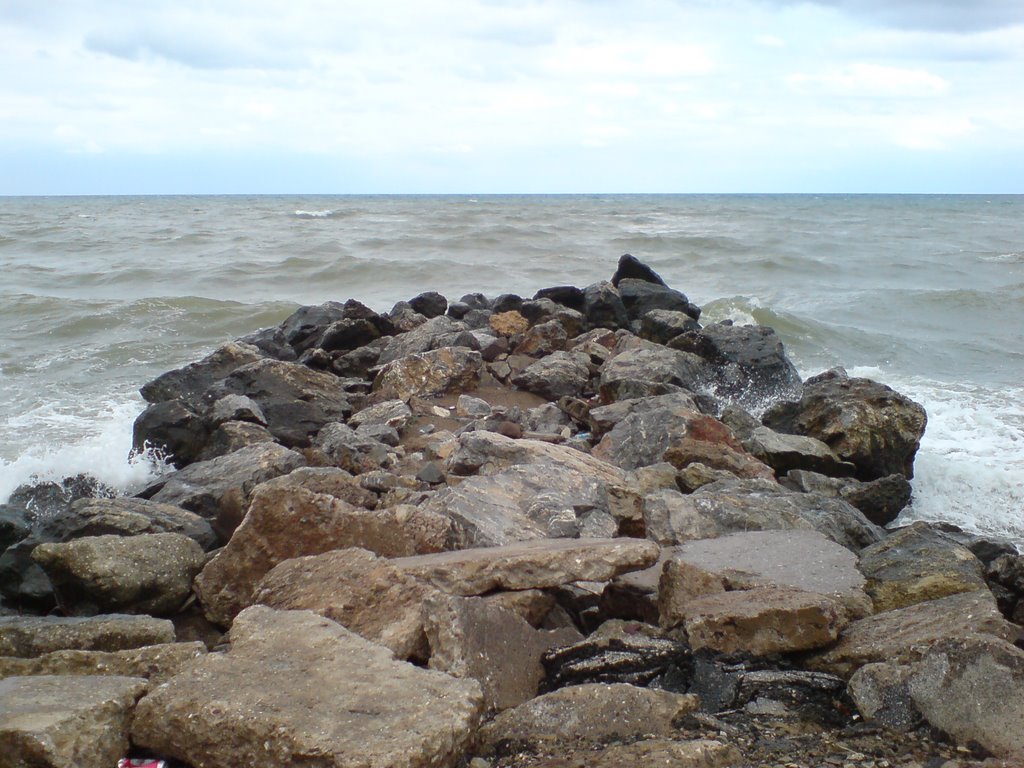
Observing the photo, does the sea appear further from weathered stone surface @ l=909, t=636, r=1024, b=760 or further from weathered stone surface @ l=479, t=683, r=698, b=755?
weathered stone surface @ l=479, t=683, r=698, b=755

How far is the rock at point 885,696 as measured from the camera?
2805 millimetres

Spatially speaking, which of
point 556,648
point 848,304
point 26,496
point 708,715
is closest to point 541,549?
point 556,648

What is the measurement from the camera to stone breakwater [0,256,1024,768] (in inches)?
103

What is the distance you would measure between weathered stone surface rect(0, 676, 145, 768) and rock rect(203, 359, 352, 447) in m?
4.39

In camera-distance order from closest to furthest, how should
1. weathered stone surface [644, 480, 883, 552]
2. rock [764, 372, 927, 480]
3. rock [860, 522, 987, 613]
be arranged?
rock [860, 522, 987, 613]
weathered stone surface [644, 480, 883, 552]
rock [764, 372, 927, 480]

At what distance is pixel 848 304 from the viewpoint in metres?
16.9

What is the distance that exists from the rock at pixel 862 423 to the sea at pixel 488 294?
1.06 ft

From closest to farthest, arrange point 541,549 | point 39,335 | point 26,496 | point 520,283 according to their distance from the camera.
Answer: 1. point 541,549
2. point 26,496
3. point 39,335
4. point 520,283

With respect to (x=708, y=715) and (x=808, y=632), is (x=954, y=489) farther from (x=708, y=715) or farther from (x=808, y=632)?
(x=708, y=715)

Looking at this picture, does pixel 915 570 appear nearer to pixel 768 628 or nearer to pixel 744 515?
pixel 744 515

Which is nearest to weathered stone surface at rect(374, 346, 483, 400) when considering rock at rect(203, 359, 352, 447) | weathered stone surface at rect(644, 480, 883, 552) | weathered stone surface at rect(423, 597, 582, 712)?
rock at rect(203, 359, 352, 447)

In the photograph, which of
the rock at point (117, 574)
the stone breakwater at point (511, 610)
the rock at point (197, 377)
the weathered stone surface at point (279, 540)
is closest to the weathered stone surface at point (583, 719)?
the stone breakwater at point (511, 610)

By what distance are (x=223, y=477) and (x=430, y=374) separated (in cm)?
297

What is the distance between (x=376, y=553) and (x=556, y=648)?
94 centimetres
